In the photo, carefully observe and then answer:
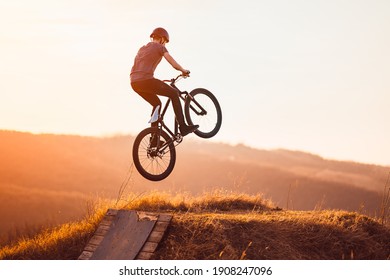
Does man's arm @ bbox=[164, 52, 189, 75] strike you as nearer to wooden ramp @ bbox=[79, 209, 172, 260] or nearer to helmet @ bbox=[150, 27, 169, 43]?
helmet @ bbox=[150, 27, 169, 43]

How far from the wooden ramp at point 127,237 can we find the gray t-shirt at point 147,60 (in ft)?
8.54

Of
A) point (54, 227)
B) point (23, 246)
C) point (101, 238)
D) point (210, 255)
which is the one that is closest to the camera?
point (210, 255)

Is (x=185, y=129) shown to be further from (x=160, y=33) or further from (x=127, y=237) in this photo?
(x=127, y=237)

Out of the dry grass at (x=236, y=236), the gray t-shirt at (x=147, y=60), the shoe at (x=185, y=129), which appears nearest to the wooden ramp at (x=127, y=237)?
the dry grass at (x=236, y=236)

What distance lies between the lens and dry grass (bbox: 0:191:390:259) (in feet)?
28.9

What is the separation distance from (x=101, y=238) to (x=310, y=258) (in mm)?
3875

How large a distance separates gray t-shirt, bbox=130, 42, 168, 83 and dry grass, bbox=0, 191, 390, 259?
270 cm

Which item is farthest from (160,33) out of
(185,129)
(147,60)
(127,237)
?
(127,237)

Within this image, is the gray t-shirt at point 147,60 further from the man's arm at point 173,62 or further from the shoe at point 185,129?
the shoe at point 185,129

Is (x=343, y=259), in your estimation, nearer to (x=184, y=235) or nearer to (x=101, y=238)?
(x=184, y=235)

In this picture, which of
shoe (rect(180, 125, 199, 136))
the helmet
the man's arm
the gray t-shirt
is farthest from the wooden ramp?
the helmet

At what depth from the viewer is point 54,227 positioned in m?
11.9

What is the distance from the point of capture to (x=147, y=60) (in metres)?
9.61

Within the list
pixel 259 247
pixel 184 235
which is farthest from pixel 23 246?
pixel 259 247
